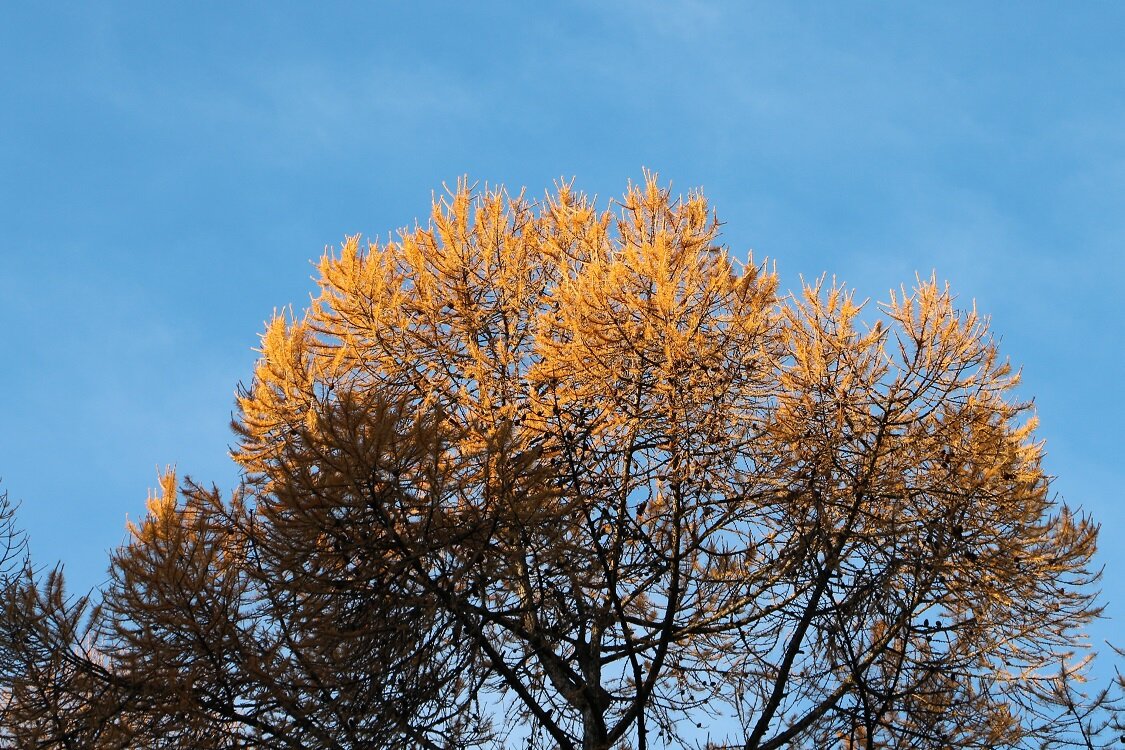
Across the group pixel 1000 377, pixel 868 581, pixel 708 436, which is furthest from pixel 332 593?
pixel 1000 377

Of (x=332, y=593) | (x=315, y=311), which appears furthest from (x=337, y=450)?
(x=315, y=311)

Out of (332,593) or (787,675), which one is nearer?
(332,593)

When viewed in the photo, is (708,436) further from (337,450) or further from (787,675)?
(337,450)

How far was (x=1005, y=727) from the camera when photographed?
7.24m

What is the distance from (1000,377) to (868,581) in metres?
1.65

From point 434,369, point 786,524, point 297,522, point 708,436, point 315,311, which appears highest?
point 315,311

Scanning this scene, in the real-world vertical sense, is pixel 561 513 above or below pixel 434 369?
below

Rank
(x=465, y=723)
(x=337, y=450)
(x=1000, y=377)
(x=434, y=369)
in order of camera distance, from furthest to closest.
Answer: (x=434, y=369), (x=1000, y=377), (x=465, y=723), (x=337, y=450)

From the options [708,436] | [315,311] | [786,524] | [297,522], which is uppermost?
[315,311]

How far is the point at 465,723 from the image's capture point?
6.39 meters

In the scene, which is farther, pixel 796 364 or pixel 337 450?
pixel 796 364

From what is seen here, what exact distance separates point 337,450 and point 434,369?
10.3ft

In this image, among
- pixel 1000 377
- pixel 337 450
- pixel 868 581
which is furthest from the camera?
pixel 1000 377

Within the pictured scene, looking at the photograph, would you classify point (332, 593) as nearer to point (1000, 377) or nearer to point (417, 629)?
point (417, 629)
